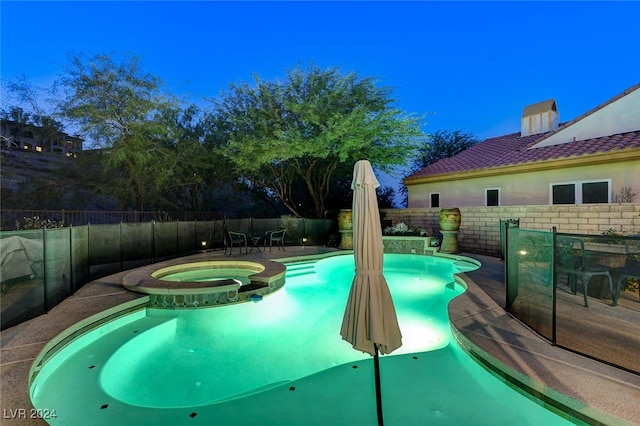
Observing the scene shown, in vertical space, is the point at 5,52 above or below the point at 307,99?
above

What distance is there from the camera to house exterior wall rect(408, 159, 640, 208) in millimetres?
9078

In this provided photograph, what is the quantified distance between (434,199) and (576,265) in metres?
10.4

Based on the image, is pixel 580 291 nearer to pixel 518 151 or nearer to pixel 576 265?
pixel 576 265

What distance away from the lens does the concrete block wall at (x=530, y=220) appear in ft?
26.5

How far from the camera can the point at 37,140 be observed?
1216cm

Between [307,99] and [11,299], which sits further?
[307,99]

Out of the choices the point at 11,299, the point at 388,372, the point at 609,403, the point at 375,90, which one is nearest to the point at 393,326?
A: the point at 388,372

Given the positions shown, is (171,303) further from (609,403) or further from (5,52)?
(5,52)

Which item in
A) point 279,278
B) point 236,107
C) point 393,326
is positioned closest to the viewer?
point 393,326

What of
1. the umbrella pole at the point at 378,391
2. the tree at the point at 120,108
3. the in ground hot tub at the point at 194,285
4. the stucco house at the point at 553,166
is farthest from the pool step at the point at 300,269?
the stucco house at the point at 553,166

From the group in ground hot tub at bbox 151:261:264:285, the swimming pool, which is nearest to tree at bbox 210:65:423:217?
in ground hot tub at bbox 151:261:264:285

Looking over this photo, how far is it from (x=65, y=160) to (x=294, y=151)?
10.4 meters

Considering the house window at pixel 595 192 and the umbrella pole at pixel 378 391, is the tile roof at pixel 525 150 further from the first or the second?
the umbrella pole at pixel 378 391

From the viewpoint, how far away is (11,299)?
404 cm
